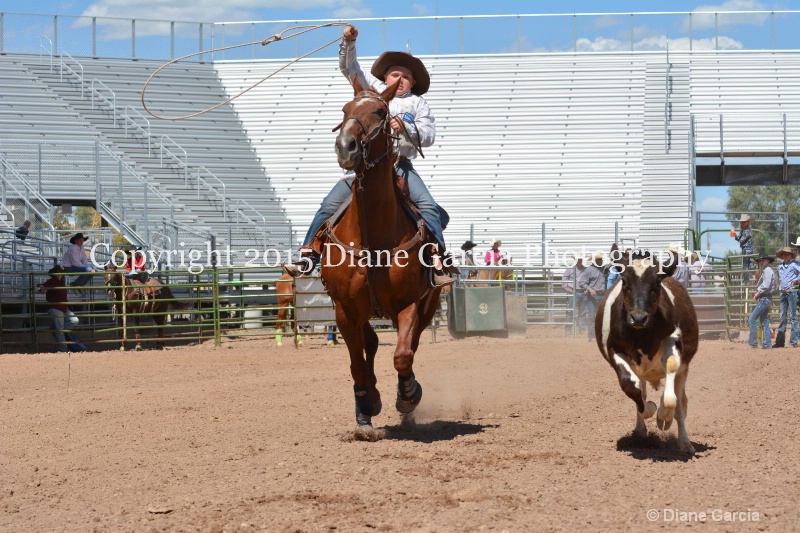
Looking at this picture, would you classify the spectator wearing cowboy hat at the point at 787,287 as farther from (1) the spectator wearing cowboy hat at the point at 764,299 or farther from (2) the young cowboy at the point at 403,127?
(2) the young cowboy at the point at 403,127

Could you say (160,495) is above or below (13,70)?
below

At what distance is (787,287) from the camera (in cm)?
1670

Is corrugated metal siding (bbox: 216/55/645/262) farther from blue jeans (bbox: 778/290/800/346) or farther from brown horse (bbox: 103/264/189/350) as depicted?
blue jeans (bbox: 778/290/800/346)

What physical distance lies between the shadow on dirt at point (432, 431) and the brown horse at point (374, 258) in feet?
1.06

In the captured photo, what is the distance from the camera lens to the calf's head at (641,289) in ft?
21.9

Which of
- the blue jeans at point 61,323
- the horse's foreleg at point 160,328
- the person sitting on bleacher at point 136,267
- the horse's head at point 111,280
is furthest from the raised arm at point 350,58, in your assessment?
Result: the horse's head at point 111,280

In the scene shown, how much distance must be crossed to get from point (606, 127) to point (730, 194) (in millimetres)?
36818

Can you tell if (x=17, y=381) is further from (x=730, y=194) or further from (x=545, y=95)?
(x=730, y=194)

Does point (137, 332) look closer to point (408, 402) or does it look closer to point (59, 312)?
point (59, 312)

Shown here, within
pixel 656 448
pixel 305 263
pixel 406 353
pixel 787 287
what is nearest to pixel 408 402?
pixel 406 353

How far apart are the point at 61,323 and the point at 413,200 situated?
39.3ft

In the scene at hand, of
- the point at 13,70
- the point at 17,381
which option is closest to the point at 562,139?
the point at 13,70

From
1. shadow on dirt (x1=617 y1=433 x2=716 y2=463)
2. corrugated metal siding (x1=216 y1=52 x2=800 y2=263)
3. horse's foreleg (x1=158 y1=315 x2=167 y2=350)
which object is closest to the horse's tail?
horse's foreleg (x1=158 y1=315 x2=167 y2=350)

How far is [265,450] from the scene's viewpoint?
7031 millimetres
